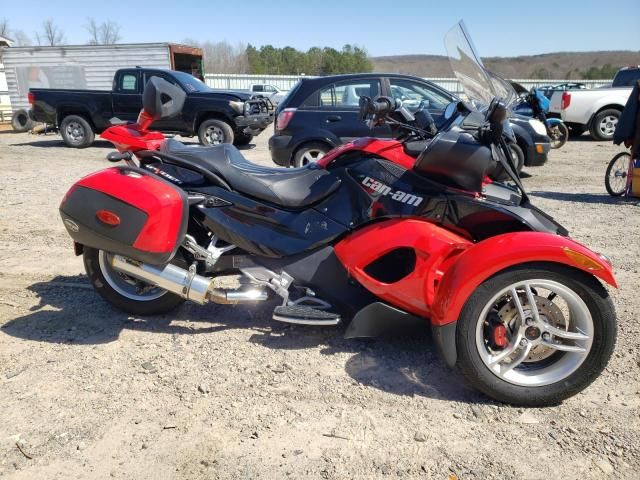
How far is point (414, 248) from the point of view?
9.12ft

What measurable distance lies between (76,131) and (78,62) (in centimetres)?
539

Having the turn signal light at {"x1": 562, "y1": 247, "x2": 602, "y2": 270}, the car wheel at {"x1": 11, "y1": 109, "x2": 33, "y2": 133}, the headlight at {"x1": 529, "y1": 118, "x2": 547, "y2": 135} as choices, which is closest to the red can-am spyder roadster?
the turn signal light at {"x1": 562, "y1": 247, "x2": 602, "y2": 270}

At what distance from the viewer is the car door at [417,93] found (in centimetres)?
813

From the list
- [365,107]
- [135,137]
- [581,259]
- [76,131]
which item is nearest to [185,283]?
[135,137]

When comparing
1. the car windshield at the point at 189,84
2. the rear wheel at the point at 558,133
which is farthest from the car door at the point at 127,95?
the rear wheel at the point at 558,133

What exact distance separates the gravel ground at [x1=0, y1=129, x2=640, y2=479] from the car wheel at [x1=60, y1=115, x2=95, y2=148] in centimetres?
1038

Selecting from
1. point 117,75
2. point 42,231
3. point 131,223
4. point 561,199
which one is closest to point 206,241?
point 131,223

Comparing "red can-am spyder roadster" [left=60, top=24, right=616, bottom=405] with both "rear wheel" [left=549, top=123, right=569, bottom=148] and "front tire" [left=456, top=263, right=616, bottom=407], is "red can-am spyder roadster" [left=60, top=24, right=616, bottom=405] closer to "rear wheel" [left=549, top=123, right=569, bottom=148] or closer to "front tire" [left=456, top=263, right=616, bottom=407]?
"front tire" [left=456, top=263, right=616, bottom=407]

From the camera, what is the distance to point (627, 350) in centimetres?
317

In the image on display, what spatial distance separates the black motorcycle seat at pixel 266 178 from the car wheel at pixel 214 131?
9.26 m

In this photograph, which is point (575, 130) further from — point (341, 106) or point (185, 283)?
point (185, 283)

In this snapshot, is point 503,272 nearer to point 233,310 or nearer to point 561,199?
point 233,310

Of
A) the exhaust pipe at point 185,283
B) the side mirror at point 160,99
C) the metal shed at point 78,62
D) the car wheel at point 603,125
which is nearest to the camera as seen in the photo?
the exhaust pipe at point 185,283

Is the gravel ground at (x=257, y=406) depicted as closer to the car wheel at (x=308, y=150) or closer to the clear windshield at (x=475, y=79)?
the clear windshield at (x=475, y=79)
